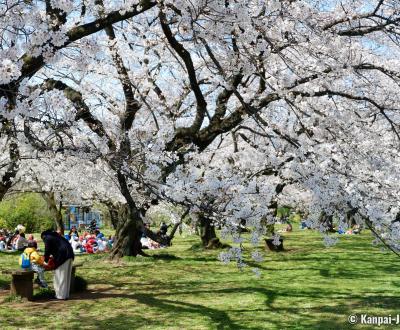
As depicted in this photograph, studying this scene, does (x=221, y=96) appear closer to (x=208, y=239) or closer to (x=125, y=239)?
(x=125, y=239)

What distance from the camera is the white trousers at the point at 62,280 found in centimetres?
891

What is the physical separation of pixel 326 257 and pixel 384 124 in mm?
4805

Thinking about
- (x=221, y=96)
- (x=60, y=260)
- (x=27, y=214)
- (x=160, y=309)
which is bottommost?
(x=160, y=309)

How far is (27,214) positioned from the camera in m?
37.2

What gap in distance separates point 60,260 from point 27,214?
99.3ft

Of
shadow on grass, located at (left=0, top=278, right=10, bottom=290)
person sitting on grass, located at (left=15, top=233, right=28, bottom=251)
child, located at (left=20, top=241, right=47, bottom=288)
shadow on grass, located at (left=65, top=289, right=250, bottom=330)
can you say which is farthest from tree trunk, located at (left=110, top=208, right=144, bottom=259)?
person sitting on grass, located at (left=15, top=233, right=28, bottom=251)

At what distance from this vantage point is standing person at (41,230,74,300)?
29.3ft

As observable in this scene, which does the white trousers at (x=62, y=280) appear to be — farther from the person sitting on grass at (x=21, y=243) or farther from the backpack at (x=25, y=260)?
the person sitting on grass at (x=21, y=243)

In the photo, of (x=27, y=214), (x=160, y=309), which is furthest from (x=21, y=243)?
(x=27, y=214)

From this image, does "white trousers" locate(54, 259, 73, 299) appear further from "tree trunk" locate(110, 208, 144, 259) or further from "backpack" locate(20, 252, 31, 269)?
"tree trunk" locate(110, 208, 144, 259)

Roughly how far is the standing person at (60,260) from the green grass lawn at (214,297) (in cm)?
26

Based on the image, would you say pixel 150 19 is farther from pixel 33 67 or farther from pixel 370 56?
pixel 33 67

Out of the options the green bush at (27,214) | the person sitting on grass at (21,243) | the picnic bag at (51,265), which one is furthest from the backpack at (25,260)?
the green bush at (27,214)

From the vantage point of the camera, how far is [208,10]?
6.11 meters
